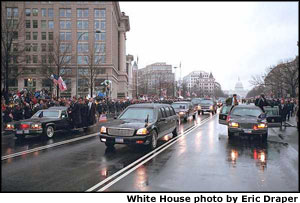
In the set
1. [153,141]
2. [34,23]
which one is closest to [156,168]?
[153,141]

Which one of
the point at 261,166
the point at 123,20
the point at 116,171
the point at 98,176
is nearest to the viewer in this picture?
the point at 98,176

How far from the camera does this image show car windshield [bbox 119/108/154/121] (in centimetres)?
1056

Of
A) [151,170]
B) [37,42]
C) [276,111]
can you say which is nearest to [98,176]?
[151,170]

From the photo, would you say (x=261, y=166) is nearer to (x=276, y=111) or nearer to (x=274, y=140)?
(x=274, y=140)

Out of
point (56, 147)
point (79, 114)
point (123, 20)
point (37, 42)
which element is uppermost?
point (123, 20)

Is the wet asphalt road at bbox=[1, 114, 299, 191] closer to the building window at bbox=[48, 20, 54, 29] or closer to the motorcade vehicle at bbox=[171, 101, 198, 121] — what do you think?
the motorcade vehicle at bbox=[171, 101, 198, 121]

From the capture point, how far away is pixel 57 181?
19.6 feet

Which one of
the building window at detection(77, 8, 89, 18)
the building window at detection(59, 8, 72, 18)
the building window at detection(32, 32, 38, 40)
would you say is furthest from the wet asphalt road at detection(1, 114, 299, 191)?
the building window at detection(77, 8, 89, 18)

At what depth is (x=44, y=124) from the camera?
1244 centimetres

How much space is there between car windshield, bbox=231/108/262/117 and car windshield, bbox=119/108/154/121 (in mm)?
4308

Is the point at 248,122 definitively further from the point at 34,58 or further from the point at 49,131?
the point at 34,58

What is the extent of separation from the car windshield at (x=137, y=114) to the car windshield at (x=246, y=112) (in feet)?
14.1
